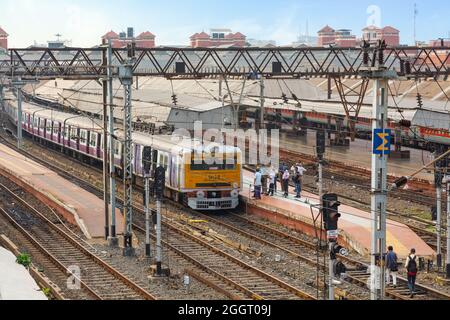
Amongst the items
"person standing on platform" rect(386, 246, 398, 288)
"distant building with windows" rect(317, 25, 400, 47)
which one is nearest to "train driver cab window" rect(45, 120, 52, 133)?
"person standing on platform" rect(386, 246, 398, 288)

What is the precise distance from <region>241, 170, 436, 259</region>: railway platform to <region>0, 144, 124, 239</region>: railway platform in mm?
5206

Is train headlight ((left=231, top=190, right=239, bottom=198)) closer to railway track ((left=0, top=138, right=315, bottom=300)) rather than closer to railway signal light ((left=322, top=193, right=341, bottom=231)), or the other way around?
railway track ((left=0, top=138, right=315, bottom=300))

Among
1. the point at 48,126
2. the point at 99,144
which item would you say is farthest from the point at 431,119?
the point at 48,126

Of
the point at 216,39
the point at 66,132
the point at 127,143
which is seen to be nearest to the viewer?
the point at 127,143

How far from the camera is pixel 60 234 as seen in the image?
27.7 meters

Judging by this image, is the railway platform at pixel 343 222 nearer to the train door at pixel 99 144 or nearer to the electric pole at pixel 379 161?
the electric pole at pixel 379 161

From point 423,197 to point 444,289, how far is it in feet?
46.3

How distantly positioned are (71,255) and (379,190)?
10275 millimetres

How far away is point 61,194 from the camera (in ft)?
112

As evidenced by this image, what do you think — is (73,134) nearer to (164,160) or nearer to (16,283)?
(164,160)

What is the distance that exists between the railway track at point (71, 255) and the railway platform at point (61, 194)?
720 mm
